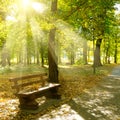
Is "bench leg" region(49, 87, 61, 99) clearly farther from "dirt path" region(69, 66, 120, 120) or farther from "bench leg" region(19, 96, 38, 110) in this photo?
"bench leg" region(19, 96, 38, 110)

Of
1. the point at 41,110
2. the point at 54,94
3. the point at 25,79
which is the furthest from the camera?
the point at 54,94

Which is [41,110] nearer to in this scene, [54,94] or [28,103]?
[28,103]

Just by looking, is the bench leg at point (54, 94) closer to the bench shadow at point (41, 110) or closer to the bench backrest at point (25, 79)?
the bench shadow at point (41, 110)

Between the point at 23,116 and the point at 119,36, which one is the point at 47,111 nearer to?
the point at 23,116

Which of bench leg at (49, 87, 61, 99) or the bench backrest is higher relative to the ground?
the bench backrest

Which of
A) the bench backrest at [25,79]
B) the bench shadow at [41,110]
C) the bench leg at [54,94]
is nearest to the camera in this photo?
the bench shadow at [41,110]

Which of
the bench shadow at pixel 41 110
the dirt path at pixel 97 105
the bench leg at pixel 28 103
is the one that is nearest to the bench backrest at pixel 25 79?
the bench leg at pixel 28 103

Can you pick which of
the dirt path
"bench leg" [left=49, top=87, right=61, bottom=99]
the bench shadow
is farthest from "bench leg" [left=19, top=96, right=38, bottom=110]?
"bench leg" [left=49, top=87, right=61, bottom=99]

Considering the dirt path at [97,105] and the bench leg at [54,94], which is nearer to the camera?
the dirt path at [97,105]

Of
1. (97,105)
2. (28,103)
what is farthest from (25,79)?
(97,105)

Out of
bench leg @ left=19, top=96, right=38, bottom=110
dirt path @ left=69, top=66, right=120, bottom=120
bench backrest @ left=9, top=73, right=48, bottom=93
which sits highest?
bench backrest @ left=9, top=73, right=48, bottom=93

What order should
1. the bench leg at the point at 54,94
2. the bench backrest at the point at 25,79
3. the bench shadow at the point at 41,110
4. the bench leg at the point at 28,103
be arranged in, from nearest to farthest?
the bench shadow at the point at 41,110, the bench leg at the point at 28,103, the bench backrest at the point at 25,79, the bench leg at the point at 54,94

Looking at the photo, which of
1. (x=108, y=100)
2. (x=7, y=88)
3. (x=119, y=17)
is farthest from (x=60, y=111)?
(x=119, y=17)

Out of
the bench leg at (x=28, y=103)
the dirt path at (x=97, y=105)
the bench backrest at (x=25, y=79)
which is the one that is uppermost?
the bench backrest at (x=25, y=79)
